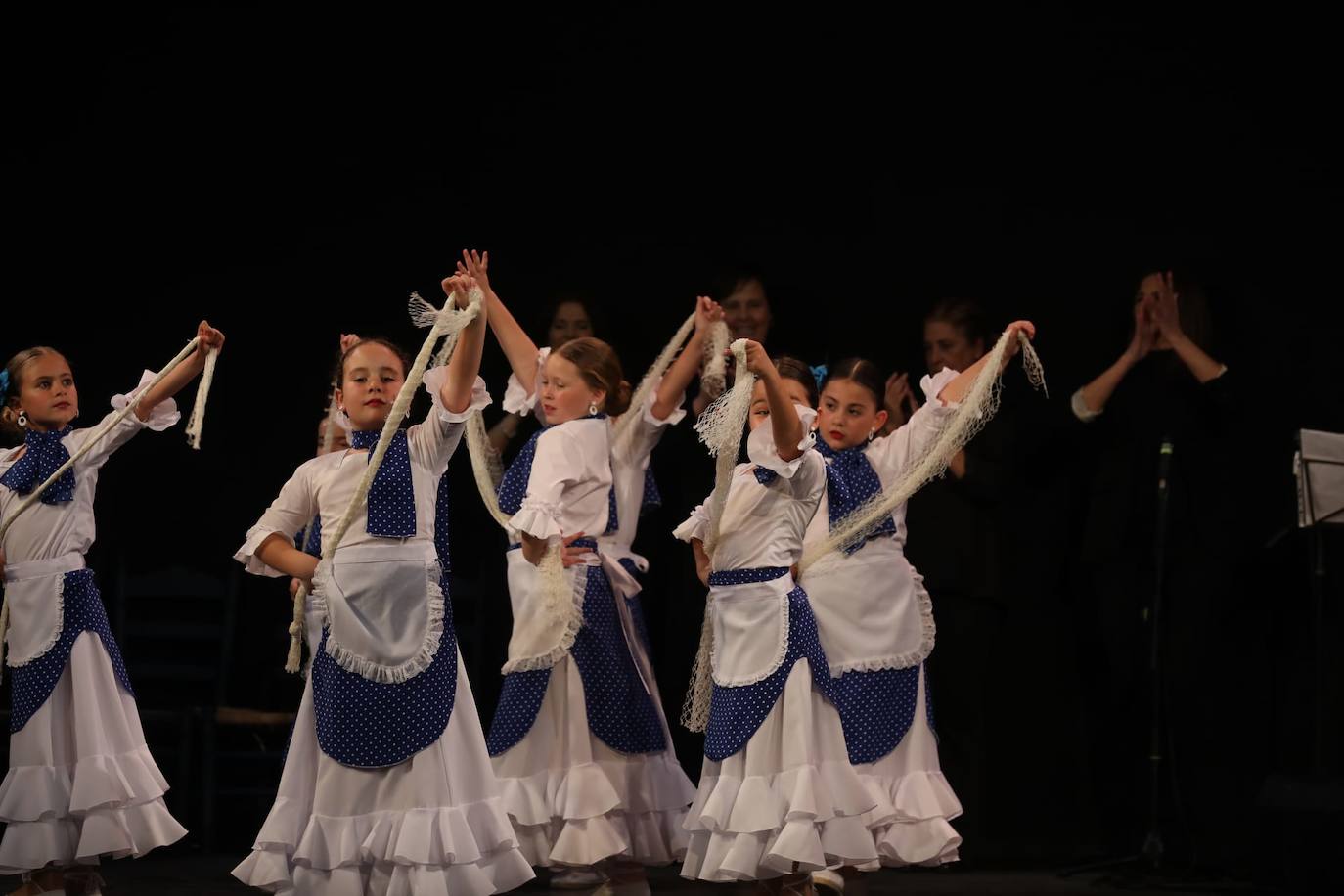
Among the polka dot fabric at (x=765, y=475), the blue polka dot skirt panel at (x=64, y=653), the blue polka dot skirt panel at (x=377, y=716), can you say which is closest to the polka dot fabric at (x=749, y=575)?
the polka dot fabric at (x=765, y=475)

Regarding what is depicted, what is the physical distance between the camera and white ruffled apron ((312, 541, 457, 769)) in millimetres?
3570

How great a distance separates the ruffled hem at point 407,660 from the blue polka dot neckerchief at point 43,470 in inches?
43.5

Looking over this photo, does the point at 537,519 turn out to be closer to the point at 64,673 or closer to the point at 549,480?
the point at 549,480

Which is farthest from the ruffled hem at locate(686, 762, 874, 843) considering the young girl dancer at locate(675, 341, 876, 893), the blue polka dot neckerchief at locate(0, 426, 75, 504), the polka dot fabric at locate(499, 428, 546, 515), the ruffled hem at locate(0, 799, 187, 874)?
the blue polka dot neckerchief at locate(0, 426, 75, 504)

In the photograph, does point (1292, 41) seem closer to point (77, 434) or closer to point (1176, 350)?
point (1176, 350)

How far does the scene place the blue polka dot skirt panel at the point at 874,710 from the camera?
4.36 meters

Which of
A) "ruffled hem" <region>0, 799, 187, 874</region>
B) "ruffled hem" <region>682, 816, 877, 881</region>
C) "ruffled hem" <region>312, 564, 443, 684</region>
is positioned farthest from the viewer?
"ruffled hem" <region>0, 799, 187, 874</region>

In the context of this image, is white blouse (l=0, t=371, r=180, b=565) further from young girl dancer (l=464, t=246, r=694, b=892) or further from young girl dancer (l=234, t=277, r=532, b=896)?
young girl dancer (l=464, t=246, r=694, b=892)

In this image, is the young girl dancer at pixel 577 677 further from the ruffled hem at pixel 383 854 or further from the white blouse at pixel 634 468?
the ruffled hem at pixel 383 854

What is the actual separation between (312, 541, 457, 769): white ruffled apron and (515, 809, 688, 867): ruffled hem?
69 centimetres

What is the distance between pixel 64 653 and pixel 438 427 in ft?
4.45

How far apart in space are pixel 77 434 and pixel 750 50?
2787mm

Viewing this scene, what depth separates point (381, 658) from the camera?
3.60m

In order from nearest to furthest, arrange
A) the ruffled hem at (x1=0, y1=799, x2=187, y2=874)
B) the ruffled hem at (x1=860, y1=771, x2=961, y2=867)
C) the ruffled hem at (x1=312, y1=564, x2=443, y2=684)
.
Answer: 1. the ruffled hem at (x1=312, y1=564, x2=443, y2=684)
2. the ruffled hem at (x1=0, y1=799, x2=187, y2=874)
3. the ruffled hem at (x1=860, y1=771, x2=961, y2=867)
